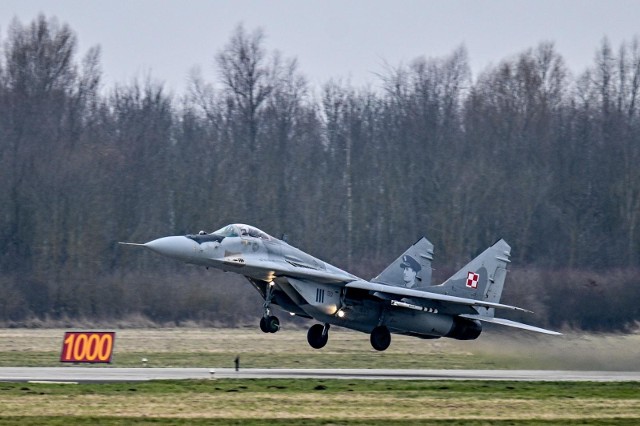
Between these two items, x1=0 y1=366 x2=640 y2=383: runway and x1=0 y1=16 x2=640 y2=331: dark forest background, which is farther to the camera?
x1=0 y1=16 x2=640 y2=331: dark forest background

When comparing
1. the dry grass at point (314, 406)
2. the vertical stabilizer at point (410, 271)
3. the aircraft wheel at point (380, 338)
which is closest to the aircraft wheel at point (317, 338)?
the aircraft wheel at point (380, 338)

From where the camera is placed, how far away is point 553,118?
194 feet

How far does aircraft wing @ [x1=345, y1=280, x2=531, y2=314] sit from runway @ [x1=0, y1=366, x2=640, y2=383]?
1473 millimetres

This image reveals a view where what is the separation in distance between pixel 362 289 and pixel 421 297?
128 cm

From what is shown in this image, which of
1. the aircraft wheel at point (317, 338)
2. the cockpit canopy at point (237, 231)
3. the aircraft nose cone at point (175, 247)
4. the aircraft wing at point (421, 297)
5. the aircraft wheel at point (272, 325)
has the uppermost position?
the cockpit canopy at point (237, 231)

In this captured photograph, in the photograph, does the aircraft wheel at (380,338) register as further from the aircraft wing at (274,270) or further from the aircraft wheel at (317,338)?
the aircraft wing at (274,270)

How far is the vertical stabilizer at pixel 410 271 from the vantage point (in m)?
25.5

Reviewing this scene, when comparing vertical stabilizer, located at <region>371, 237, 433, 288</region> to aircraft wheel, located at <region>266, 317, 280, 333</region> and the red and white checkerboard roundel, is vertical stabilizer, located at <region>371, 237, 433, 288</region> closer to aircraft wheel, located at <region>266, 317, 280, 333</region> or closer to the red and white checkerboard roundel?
the red and white checkerboard roundel

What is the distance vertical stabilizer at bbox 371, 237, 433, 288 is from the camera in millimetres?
25453

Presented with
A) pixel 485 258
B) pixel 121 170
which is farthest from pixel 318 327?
pixel 121 170

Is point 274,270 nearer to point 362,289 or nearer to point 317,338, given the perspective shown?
point 362,289

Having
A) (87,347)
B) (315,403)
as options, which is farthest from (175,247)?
(315,403)

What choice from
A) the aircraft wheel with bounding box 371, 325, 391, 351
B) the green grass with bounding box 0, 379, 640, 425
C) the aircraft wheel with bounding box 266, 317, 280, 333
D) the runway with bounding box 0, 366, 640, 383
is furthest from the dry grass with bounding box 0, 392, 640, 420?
the aircraft wheel with bounding box 371, 325, 391, 351

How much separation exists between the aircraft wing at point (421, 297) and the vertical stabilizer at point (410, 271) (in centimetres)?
77
